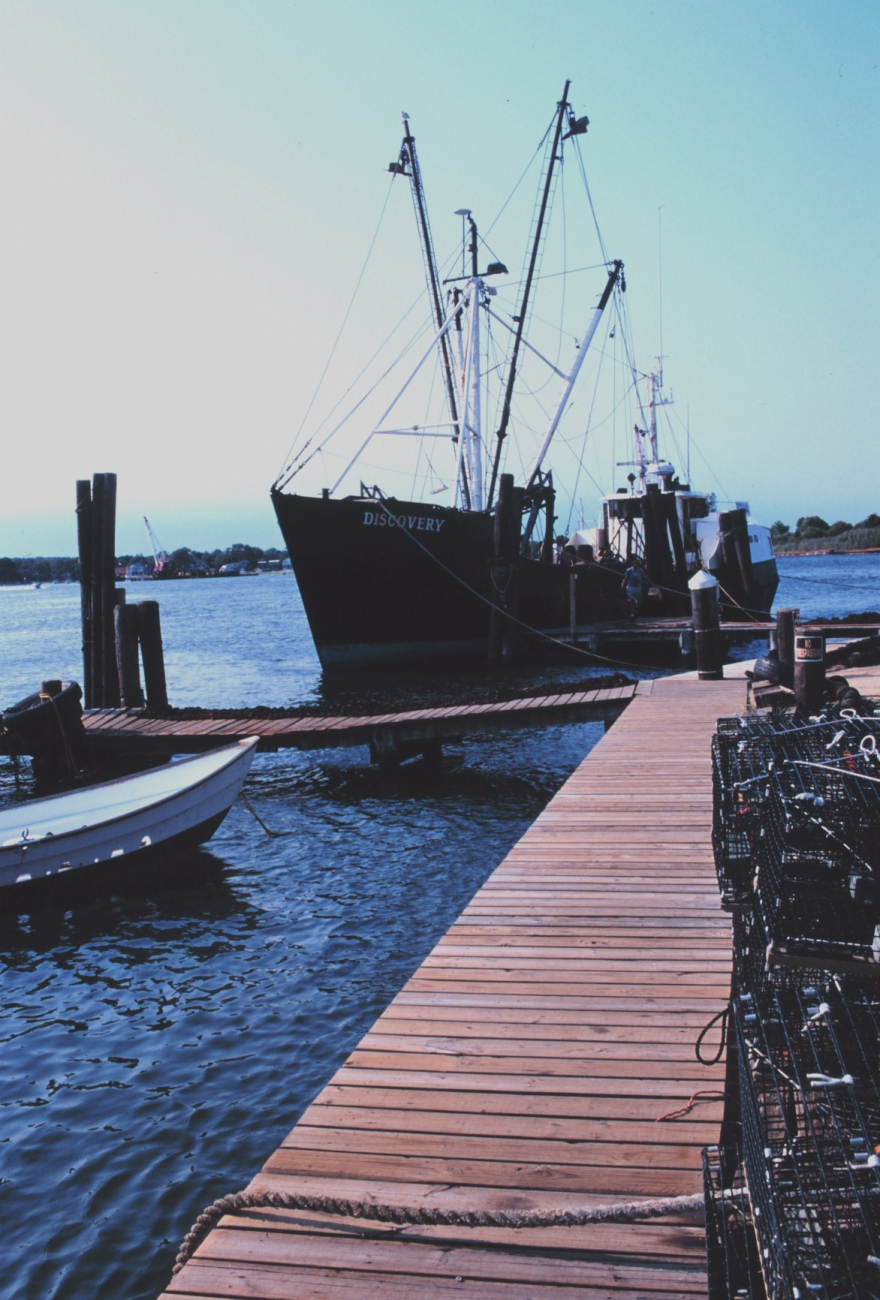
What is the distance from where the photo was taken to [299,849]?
11.8 meters

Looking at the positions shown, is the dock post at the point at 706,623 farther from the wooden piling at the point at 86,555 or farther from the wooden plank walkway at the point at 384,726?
the wooden piling at the point at 86,555

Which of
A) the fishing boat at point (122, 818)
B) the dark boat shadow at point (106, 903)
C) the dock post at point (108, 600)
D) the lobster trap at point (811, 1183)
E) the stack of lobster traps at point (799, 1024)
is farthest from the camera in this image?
the dock post at point (108, 600)

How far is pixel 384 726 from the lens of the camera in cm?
1408

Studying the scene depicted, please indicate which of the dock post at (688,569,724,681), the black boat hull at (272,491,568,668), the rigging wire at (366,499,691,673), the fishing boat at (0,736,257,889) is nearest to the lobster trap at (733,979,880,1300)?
the fishing boat at (0,736,257,889)

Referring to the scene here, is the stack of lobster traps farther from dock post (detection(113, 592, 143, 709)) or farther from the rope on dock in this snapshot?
dock post (detection(113, 592, 143, 709))

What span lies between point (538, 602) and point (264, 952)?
802 inches

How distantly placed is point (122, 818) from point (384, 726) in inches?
186

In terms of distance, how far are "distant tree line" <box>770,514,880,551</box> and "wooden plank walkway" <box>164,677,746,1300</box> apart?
5873 inches

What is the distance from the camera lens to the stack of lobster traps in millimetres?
2420

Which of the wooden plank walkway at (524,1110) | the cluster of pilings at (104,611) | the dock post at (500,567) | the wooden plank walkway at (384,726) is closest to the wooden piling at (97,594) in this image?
the cluster of pilings at (104,611)

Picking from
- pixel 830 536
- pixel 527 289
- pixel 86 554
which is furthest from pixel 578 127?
pixel 830 536

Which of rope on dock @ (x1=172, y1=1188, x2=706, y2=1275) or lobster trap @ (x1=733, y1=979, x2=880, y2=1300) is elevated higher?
lobster trap @ (x1=733, y1=979, x2=880, y2=1300)

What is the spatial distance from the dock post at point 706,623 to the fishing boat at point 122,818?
6.02 meters

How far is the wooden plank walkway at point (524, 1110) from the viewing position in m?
2.87
